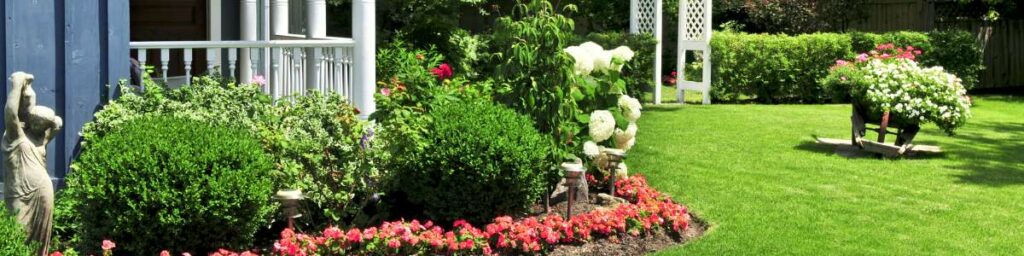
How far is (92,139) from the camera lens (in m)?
6.68

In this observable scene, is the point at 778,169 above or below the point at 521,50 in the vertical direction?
below

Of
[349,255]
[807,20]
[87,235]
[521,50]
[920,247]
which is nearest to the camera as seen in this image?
[87,235]

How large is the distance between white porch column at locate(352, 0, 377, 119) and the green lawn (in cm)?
220

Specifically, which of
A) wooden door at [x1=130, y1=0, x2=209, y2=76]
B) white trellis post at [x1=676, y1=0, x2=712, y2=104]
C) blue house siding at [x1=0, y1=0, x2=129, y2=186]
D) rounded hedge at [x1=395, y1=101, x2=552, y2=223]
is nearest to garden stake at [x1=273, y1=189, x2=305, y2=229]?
rounded hedge at [x1=395, y1=101, x2=552, y2=223]

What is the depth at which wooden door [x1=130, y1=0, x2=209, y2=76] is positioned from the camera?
424 inches

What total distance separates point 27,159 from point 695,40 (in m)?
12.2

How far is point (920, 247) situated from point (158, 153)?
166 inches

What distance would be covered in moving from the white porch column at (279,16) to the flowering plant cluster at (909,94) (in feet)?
15.9

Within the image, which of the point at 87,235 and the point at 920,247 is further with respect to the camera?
the point at 920,247

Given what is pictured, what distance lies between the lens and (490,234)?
6.92 m

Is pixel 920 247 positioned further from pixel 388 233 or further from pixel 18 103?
pixel 18 103

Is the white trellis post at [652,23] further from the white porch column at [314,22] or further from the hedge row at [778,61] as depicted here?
the white porch column at [314,22]

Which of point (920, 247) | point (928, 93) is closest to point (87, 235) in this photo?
point (920, 247)

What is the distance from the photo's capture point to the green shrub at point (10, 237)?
484 centimetres
